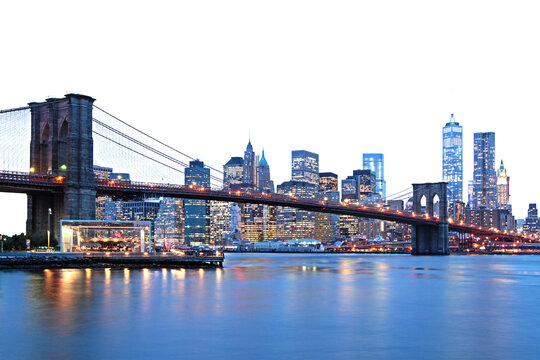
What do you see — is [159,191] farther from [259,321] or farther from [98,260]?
[259,321]

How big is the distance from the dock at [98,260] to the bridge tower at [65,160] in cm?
697

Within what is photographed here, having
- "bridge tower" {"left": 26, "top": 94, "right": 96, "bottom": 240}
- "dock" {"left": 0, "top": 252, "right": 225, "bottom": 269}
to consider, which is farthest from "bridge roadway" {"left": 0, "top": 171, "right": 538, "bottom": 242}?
"dock" {"left": 0, "top": 252, "right": 225, "bottom": 269}

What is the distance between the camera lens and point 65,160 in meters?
70.8

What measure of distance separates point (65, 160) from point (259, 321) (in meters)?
49.8

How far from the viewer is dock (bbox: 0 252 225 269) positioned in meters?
59.1

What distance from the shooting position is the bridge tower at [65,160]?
68.3 metres

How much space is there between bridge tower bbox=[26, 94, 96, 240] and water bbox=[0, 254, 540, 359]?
2437 centimetres

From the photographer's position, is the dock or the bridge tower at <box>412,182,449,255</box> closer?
the dock

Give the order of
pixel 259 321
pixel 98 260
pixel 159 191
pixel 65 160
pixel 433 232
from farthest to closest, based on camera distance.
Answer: pixel 433 232 < pixel 159 191 < pixel 65 160 < pixel 98 260 < pixel 259 321

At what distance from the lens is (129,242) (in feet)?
234

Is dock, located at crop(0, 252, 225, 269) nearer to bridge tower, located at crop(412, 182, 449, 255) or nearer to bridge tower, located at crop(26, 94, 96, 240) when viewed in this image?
bridge tower, located at crop(26, 94, 96, 240)

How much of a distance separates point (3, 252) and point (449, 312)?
47264 mm

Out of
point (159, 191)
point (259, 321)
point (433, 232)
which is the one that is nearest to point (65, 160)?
point (159, 191)

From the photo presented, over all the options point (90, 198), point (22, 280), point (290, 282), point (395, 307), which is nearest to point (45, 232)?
point (90, 198)
